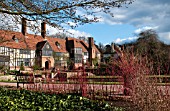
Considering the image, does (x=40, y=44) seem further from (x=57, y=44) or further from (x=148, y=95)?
(x=148, y=95)

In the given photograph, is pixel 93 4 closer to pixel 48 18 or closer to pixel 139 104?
pixel 48 18

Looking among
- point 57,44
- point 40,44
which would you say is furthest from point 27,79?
point 57,44

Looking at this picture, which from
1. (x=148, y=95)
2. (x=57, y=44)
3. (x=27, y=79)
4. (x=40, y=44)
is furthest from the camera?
(x=57, y=44)

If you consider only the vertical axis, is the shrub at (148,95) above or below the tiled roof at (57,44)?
below

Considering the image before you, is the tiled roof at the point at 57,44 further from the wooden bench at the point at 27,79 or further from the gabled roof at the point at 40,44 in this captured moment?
the wooden bench at the point at 27,79

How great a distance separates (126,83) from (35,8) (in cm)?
549

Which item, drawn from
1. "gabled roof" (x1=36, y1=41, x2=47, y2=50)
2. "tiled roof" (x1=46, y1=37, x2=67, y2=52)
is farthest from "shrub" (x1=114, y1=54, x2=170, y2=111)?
"tiled roof" (x1=46, y1=37, x2=67, y2=52)

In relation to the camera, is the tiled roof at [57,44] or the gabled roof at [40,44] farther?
the tiled roof at [57,44]

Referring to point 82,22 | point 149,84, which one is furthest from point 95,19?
point 149,84

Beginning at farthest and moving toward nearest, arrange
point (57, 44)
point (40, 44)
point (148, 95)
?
point (57, 44), point (40, 44), point (148, 95)

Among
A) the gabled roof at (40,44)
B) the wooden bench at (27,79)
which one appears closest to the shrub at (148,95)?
→ the wooden bench at (27,79)

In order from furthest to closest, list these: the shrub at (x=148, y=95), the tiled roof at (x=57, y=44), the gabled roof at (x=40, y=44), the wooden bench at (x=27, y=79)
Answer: the tiled roof at (x=57, y=44), the gabled roof at (x=40, y=44), the wooden bench at (x=27, y=79), the shrub at (x=148, y=95)

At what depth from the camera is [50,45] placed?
63.7 meters

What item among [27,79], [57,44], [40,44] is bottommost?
[27,79]
